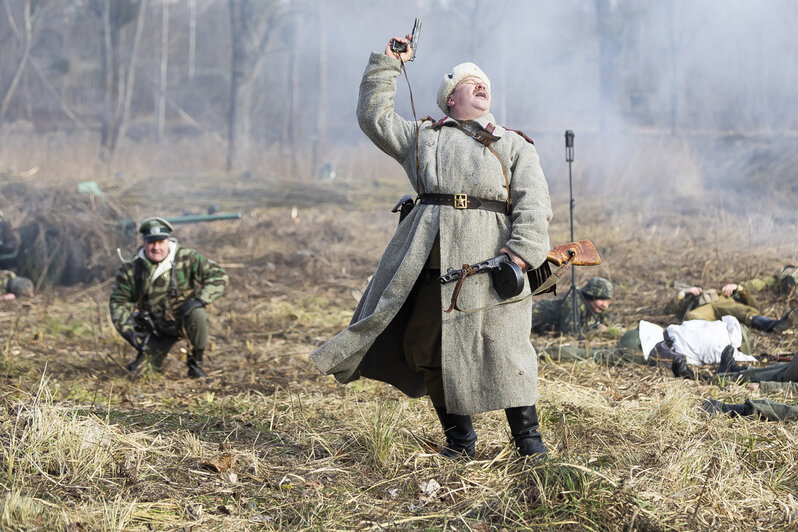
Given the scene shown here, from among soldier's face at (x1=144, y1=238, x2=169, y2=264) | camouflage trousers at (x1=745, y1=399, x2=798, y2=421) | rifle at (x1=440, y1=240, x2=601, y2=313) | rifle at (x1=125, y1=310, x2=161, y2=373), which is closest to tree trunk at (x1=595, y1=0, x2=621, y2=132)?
soldier's face at (x1=144, y1=238, x2=169, y2=264)

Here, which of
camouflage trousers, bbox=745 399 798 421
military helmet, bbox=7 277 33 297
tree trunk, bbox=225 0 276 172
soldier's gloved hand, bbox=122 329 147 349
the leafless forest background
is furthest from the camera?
tree trunk, bbox=225 0 276 172

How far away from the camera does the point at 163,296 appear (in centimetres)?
675

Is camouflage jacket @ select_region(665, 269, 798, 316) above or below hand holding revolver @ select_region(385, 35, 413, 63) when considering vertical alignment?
below

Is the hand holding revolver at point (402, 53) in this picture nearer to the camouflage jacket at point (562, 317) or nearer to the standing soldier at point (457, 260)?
the standing soldier at point (457, 260)

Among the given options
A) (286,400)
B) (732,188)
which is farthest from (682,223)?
(286,400)

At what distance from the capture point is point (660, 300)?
8.96 m

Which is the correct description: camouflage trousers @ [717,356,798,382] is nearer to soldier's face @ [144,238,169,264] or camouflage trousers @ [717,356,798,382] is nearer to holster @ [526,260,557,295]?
holster @ [526,260,557,295]

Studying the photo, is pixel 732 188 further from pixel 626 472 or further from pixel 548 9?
pixel 626 472

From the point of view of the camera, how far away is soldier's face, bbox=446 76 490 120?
12.3 feet

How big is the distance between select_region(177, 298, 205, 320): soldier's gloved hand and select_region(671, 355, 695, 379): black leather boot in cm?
356

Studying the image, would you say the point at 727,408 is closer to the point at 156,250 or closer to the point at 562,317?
the point at 562,317

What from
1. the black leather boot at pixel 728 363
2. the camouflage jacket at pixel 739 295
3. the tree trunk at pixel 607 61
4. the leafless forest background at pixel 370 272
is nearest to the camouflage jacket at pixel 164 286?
the leafless forest background at pixel 370 272

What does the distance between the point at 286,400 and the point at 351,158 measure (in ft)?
65.8

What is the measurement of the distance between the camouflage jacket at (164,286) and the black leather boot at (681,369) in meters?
3.45
